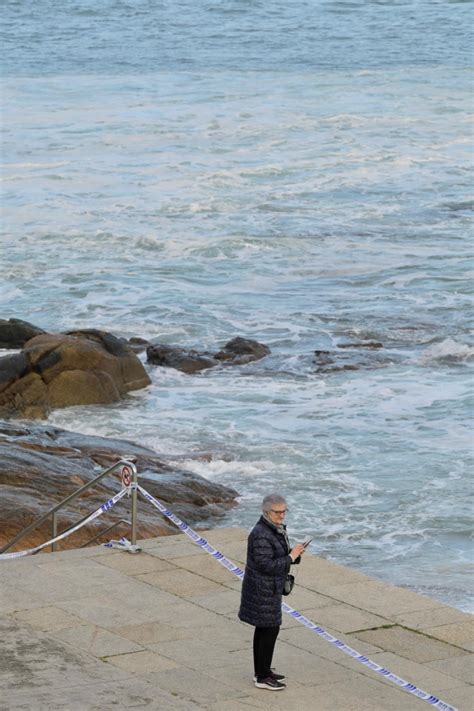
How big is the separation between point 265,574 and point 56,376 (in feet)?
42.1

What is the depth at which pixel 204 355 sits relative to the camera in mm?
23938

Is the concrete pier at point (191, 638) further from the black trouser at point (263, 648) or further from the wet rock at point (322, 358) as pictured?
the wet rock at point (322, 358)

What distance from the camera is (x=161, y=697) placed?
7.88 metres

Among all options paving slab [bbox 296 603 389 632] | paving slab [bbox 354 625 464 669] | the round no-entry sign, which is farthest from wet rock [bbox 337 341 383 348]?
paving slab [bbox 354 625 464 669]

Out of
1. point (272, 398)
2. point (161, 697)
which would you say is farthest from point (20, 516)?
point (272, 398)

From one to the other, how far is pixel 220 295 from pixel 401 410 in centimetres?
882

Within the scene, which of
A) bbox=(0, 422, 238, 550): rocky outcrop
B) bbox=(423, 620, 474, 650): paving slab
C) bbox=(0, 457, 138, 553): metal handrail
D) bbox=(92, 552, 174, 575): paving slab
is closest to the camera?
bbox=(423, 620, 474, 650): paving slab

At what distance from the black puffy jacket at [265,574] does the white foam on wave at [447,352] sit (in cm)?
1564

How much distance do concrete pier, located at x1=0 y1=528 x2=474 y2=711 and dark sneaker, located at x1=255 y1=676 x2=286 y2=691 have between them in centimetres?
4

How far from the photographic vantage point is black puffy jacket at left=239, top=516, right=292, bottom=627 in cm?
802

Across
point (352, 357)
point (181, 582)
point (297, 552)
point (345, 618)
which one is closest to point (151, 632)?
point (181, 582)

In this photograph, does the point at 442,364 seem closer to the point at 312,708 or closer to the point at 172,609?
the point at 172,609

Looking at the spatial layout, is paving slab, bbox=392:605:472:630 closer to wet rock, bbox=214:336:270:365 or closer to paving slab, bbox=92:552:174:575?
paving slab, bbox=92:552:174:575

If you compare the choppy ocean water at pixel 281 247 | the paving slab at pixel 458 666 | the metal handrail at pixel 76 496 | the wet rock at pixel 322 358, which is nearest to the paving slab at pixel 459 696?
the paving slab at pixel 458 666
